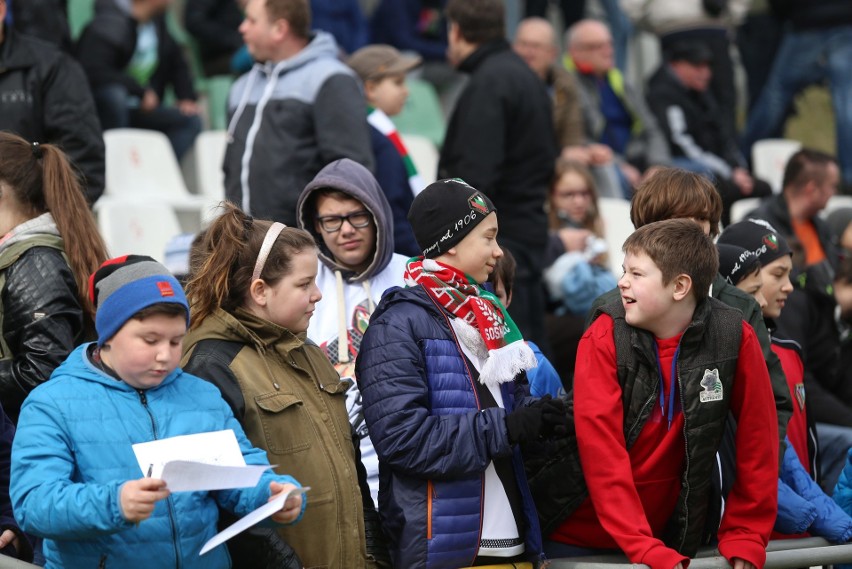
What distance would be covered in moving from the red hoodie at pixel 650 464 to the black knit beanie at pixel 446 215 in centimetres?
49

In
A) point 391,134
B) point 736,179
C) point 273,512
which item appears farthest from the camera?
point 736,179

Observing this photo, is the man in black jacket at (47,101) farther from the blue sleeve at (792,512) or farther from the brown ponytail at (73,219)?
the blue sleeve at (792,512)

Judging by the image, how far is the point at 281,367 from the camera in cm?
378

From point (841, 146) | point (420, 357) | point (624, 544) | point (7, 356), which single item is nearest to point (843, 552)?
point (624, 544)

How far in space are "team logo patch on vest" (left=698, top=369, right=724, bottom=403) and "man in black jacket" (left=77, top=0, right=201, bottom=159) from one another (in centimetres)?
545

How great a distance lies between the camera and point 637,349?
12.8ft

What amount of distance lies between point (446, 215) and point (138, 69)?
5.45 metres

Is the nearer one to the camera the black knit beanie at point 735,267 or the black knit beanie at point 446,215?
the black knit beanie at point 446,215

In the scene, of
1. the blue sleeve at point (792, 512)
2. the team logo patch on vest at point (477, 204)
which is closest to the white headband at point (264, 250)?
the team logo patch on vest at point (477, 204)

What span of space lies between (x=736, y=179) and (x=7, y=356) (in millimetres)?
6778

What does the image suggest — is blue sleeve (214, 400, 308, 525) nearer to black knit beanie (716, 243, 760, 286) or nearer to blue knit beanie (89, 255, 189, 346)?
blue knit beanie (89, 255, 189, 346)

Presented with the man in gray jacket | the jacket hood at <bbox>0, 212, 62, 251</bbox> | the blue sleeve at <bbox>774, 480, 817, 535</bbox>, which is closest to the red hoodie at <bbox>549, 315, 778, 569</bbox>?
the blue sleeve at <bbox>774, 480, 817, 535</bbox>

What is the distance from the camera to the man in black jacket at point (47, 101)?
5.47 m

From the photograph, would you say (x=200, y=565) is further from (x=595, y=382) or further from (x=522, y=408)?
(x=595, y=382)
